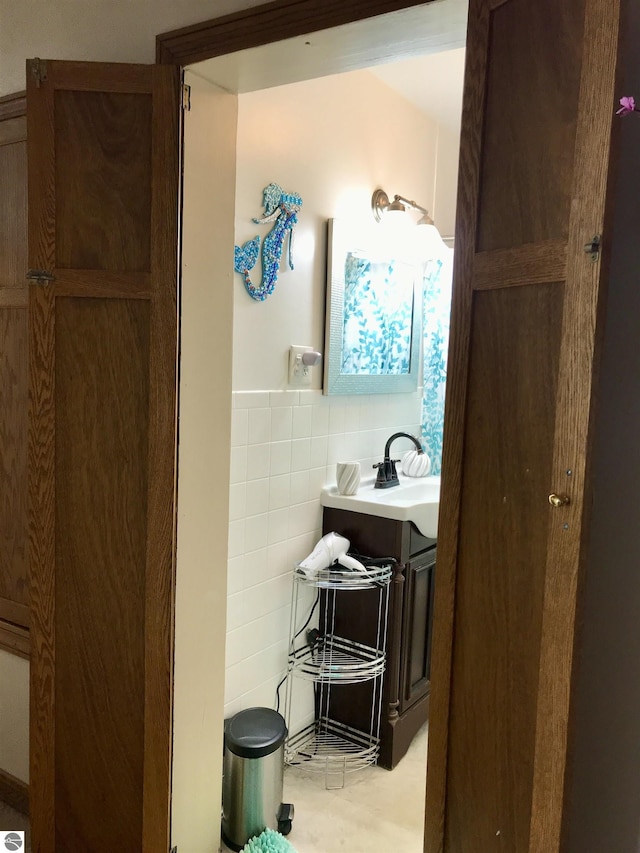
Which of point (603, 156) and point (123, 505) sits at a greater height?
point (603, 156)

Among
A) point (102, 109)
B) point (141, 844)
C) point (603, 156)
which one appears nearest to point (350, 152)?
point (102, 109)

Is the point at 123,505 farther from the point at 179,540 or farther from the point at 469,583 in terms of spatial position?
the point at 469,583

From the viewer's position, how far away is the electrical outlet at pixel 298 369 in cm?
227

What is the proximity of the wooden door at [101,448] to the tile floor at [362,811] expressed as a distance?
2.05 ft

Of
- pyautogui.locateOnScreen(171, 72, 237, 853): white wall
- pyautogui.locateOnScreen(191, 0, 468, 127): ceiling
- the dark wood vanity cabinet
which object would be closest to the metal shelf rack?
the dark wood vanity cabinet

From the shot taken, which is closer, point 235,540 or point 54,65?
point 54,65

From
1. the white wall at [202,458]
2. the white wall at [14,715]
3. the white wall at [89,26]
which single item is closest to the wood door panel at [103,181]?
the white wall at [202,458]

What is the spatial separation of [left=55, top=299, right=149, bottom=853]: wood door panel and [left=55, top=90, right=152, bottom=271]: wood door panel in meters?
0.12

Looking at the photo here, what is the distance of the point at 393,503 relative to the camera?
2.40 meters

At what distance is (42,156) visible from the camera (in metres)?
1.51

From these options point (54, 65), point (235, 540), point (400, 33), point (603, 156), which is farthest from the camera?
point (235, 540)

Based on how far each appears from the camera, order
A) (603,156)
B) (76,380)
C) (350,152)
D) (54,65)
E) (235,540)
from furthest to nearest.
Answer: (350,152) → (235,540) → (76,380) → (54,65) → (603,156)

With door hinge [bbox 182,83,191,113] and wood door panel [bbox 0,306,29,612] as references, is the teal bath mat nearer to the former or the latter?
wood door panel [bbox 0,306,29,612]

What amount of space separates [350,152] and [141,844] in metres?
2.36
